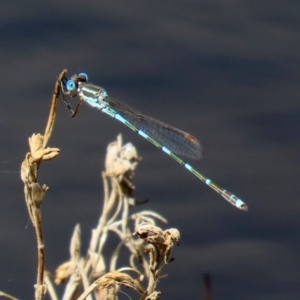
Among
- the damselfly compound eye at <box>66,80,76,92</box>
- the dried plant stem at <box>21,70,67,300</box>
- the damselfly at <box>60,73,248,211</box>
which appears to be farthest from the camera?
the damselfly at <box>60,73,248,211</box>

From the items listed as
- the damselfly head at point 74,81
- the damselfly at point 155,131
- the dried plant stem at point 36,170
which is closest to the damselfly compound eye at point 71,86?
the damselfly head at point 74,81

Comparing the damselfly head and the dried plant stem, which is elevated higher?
the damselfly head

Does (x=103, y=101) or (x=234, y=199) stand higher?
(x=103, y=101)

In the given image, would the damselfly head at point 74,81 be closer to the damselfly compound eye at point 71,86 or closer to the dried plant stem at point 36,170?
the damselfly compound eye at point 71,86

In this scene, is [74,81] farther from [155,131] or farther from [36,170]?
[36,170]

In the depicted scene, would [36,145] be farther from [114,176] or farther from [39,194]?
[114,176]

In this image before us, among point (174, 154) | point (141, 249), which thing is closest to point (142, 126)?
point (174, 154)

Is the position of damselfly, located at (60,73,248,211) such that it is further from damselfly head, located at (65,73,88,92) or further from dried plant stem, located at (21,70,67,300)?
dried plant stem, located at (21,70,67,300)

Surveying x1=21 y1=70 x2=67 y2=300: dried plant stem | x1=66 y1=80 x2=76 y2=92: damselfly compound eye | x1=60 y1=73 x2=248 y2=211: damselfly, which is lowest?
x1=21 y1=70 x2=67 y2=300: dried plant stem

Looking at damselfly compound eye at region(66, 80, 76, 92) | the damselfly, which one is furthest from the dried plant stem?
the damselfly

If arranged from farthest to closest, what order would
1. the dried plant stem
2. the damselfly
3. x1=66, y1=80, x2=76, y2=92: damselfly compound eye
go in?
the damselfly
x1=66, y1=80, x2=76, y2=92: damselfly compound eye
the dried plant stem

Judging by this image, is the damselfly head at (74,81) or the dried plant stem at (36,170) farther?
the damselfly head at (74,81)
